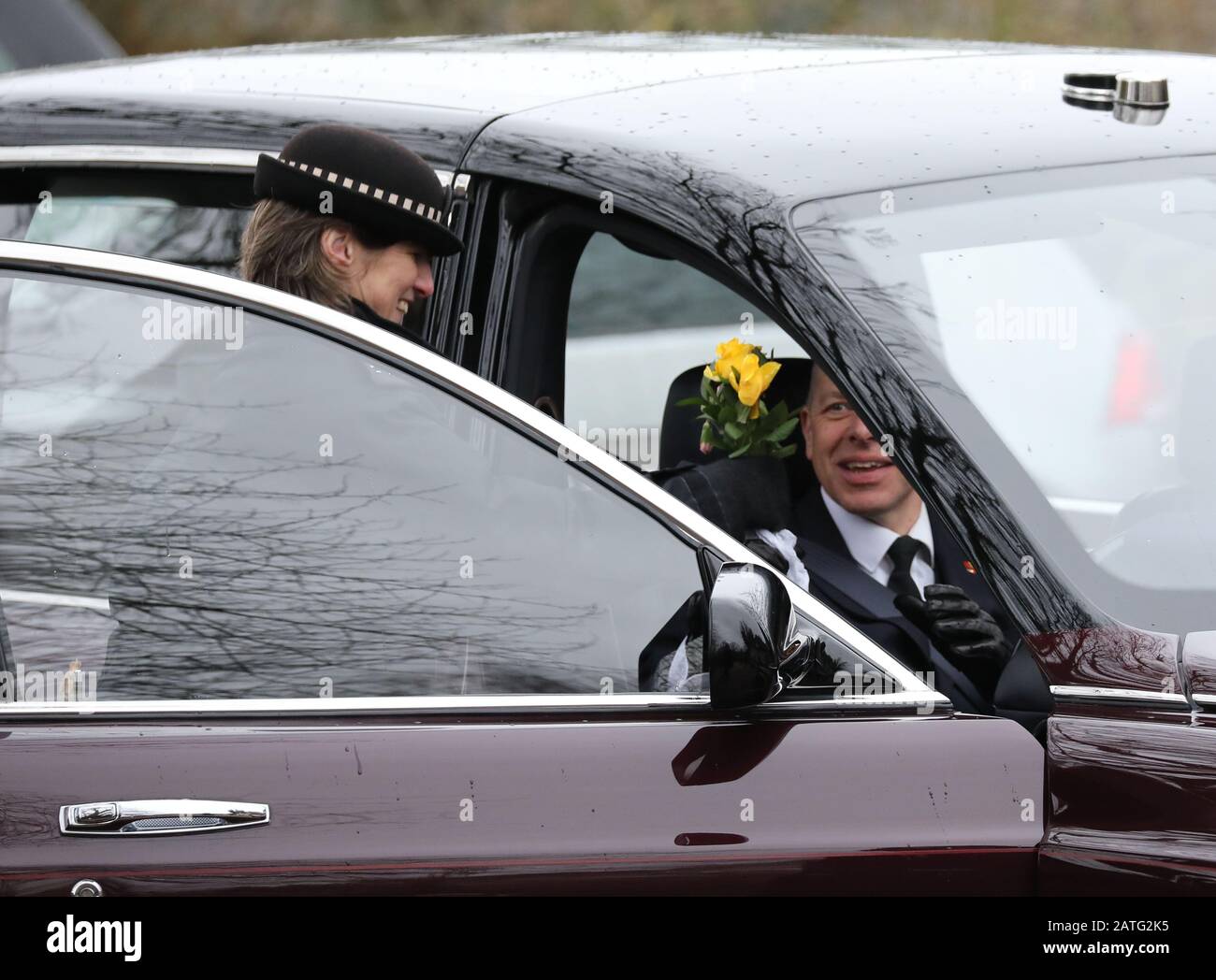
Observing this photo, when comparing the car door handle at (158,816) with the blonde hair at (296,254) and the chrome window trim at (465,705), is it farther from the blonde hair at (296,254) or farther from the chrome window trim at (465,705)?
the blonde hair at (296,254)

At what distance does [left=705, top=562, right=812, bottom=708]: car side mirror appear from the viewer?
1.78 metres

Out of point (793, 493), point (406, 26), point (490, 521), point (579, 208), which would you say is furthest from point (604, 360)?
point (406, 26)

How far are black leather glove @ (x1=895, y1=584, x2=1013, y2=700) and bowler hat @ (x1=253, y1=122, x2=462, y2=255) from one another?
91 centimetres

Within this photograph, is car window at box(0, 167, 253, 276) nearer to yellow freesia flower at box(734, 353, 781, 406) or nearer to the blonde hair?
the blonde hair

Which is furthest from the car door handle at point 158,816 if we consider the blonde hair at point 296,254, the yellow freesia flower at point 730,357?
the yellow freesia flower at point 730,357

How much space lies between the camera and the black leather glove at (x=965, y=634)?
7.34ft

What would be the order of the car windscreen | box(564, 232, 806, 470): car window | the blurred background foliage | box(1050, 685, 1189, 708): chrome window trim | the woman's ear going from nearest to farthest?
box(1050, 685, 1189, 708): chrome window trim, the car windscreen, the woman's ear, box(564, 232, 806, 470): car window, the blurred background foliage

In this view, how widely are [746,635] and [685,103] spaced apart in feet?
3.64

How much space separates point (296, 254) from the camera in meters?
2.66

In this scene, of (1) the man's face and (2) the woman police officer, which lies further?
(1) the man's face

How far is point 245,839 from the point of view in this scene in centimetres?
183

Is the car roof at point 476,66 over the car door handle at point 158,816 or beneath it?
over

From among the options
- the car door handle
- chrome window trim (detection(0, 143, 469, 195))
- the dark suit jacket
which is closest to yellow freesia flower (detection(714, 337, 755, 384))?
the dark suit jacket
